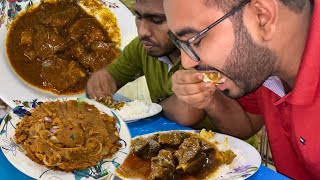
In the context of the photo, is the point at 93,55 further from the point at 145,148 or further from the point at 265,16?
the point at 265,16

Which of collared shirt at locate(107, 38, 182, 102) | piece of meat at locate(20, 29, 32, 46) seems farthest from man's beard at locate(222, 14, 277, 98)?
piece of meat at locate(20, 29, 32, 46)

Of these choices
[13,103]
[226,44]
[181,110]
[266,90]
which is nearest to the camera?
[226,44]

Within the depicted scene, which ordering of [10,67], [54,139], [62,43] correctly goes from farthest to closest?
[62,43] < [10,67] < [54,139]

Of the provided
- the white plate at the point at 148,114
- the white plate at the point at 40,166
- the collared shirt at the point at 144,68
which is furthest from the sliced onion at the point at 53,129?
the collared shirt at the point at 144,68

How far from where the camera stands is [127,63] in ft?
8.06

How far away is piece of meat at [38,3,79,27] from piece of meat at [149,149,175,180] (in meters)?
1.08

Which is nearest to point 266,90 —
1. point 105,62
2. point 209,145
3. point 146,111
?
point 209,145

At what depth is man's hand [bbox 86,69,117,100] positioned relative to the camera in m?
2.20

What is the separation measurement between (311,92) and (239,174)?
32 centimetres

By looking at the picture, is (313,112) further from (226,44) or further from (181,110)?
(181,110)

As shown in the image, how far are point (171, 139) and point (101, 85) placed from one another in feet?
2.36

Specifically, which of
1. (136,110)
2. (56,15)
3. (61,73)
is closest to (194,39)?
(136,110)

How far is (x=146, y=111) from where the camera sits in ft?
6.17

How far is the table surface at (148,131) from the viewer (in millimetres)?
1530
